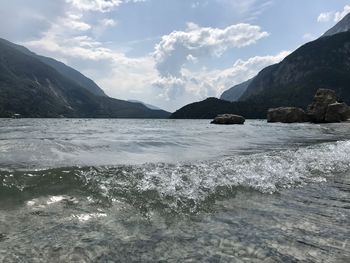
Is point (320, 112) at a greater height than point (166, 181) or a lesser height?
greater

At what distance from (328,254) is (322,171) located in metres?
9.02

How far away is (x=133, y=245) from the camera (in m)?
5.92

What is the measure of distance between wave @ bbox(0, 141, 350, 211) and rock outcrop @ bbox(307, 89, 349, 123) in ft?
272

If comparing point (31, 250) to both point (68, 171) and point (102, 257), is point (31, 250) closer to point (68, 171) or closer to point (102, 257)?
point (102, 257)

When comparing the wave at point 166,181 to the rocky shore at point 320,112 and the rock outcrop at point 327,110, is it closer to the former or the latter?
the rock outcrop at point 327,110

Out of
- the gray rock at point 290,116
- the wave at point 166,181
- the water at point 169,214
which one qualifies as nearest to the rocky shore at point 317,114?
the gray rock at point 290,116

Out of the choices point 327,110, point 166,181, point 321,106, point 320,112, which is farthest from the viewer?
point 321,106

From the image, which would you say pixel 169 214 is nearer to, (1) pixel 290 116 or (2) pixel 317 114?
(2) pixel 317 114

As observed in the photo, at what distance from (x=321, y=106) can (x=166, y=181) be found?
96410 millimetres

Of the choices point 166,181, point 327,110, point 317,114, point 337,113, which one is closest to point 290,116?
point 317,114

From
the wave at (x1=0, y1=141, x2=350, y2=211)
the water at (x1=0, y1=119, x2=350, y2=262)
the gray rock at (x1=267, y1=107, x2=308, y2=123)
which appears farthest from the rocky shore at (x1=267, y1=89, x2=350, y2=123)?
the water at (x1=0, y1=119, x2=350, y2=262)

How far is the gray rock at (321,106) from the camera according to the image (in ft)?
316

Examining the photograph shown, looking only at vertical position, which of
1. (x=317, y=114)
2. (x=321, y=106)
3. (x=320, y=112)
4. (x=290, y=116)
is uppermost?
(x=321, y=106)

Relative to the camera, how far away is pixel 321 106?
9806 centimetres
